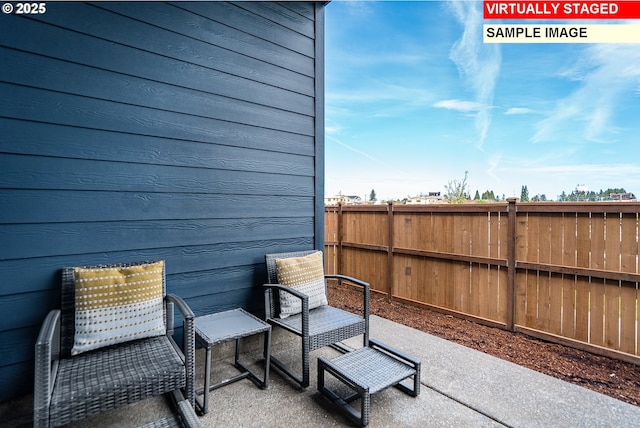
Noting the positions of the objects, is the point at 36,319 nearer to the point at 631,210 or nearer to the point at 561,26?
the point at 631,210

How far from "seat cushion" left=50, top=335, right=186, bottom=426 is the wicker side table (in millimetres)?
219

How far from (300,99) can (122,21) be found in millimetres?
1460

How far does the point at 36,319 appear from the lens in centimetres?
175

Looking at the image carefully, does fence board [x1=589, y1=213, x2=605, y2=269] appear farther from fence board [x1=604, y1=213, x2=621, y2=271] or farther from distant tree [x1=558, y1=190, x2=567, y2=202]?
distant tree [x1=558, y1=190, x2=567, y2=202]

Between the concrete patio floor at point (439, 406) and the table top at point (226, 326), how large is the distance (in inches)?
16.3

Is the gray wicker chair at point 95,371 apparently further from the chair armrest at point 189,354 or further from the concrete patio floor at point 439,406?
the concrete patio floor at point 439,406

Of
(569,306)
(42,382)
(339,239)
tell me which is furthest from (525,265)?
(42,382)

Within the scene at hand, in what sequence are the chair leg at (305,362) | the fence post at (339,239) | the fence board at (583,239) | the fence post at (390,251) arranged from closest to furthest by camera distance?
the chair leg at (305,362), the fence board at (583,239), the fence post at (390,251), the fence post at (339,239)

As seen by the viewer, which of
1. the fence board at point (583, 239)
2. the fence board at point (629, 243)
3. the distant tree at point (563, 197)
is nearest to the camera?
the fence board at point (629, 243)

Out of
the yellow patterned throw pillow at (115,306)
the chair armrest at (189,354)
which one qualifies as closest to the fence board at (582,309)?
the chair armrest at (189,354)

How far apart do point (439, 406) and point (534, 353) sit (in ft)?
5.12

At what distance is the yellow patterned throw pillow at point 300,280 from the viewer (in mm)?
2320

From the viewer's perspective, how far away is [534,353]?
2.75 metres

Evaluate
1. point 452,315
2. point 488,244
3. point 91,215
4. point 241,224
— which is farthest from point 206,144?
point 452,315
